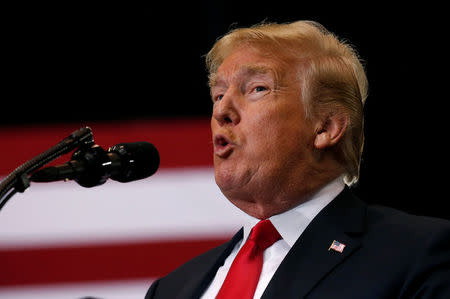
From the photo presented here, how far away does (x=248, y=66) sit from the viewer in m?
1.78

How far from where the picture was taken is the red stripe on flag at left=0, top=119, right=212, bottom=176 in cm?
Result: 277

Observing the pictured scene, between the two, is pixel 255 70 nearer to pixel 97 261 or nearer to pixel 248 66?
pixel 248 66

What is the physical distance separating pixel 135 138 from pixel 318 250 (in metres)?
1.40

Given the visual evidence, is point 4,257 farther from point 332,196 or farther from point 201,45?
point 332,196

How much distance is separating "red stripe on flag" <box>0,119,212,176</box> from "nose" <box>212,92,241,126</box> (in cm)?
101

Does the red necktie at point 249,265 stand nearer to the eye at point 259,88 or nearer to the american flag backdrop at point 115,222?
the eye at point 259,88

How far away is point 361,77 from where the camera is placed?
186 cm

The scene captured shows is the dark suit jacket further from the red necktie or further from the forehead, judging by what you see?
the forehead

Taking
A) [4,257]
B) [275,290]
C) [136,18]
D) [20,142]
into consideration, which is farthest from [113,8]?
[275,290]

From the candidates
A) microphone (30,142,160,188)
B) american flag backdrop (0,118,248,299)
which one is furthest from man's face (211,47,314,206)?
american flag backdrop (0,118,248,299)

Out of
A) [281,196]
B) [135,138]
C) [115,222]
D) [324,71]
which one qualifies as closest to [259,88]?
[324,71]

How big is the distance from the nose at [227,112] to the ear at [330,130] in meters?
0.22

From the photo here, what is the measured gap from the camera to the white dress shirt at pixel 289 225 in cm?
164

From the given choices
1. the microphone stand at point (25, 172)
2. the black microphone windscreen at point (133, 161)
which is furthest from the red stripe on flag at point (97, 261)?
the microphone stand at point (25, 172)
